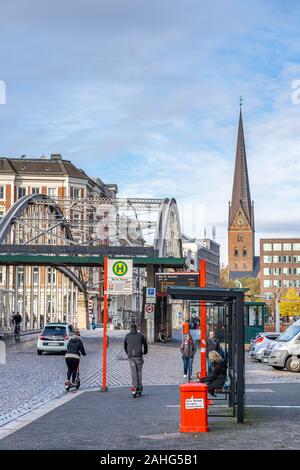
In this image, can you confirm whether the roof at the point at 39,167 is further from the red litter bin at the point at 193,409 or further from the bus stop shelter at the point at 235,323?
the red litter bin at the point at 193,409

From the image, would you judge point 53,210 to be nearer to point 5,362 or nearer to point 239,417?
point 5,362

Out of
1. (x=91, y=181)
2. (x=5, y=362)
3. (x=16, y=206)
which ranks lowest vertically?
(x=5, y=362)

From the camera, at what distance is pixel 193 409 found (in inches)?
563

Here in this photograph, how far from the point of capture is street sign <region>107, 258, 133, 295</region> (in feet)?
81.0

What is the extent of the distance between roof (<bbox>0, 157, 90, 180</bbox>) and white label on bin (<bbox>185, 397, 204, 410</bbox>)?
9830 cm

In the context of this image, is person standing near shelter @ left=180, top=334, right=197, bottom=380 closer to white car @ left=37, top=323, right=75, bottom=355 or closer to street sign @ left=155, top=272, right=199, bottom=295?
white car @ left=37, top=323, right=75, bottom=355

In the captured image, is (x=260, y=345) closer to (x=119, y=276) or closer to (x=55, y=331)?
(x=55, y=331)

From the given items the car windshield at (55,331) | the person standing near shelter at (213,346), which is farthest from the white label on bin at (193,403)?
the car windshield at (55,331)

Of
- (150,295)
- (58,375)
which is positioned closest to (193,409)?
(58,375)

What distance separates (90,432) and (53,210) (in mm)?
59461

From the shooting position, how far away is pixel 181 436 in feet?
44.7

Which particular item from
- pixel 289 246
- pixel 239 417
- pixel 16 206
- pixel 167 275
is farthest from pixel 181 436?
pixel 289 246

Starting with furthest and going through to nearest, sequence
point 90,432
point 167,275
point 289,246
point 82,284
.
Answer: point 289,246, point 82,284, point 167,275, point 90,432

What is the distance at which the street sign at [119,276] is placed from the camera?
24703mm
